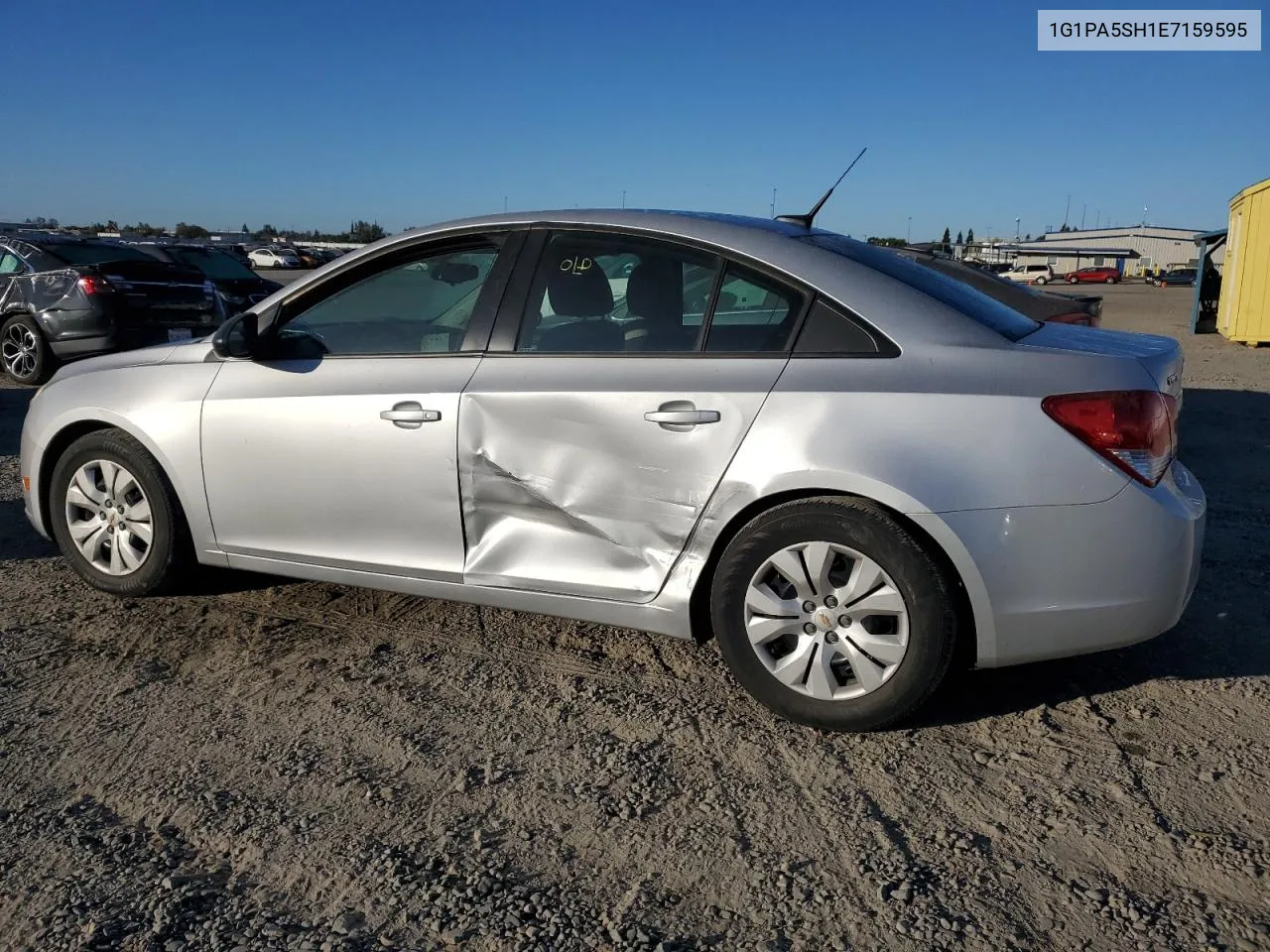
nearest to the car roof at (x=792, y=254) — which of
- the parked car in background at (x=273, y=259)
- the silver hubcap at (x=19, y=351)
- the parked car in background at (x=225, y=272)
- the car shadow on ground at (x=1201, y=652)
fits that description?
the car shadow on ground at (x=1201, y=652)

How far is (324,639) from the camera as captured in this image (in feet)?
13.3

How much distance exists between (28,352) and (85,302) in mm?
995

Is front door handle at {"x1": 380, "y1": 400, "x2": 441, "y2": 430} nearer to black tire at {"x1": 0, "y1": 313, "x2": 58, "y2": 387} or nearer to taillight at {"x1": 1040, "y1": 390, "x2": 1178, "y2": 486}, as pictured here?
taillight at {"x1": 1040, "y1": 390, "x2": 1178, "y2": 486}

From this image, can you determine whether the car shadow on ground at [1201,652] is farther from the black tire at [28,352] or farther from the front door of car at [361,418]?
the black tire at [28,352]

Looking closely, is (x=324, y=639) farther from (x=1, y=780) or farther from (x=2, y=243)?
(x=2, y=243)

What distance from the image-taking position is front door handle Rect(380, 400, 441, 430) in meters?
3.67

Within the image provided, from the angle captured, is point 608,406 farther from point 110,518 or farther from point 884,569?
point 110,518

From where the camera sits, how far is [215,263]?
49.7 ft

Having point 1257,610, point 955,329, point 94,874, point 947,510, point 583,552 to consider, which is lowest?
point 1257,610

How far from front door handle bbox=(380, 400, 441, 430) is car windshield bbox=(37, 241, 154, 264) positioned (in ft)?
29.1

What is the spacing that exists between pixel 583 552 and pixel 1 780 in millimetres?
1836

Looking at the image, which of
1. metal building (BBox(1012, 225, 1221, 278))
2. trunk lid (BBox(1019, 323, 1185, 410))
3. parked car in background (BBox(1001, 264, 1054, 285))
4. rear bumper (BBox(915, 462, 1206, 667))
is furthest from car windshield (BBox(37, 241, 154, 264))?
metal building (BBox(1012, 225, 1221, 278))

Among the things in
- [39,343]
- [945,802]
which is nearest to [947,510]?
[945,802]

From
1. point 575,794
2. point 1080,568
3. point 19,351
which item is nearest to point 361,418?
point 575,794
